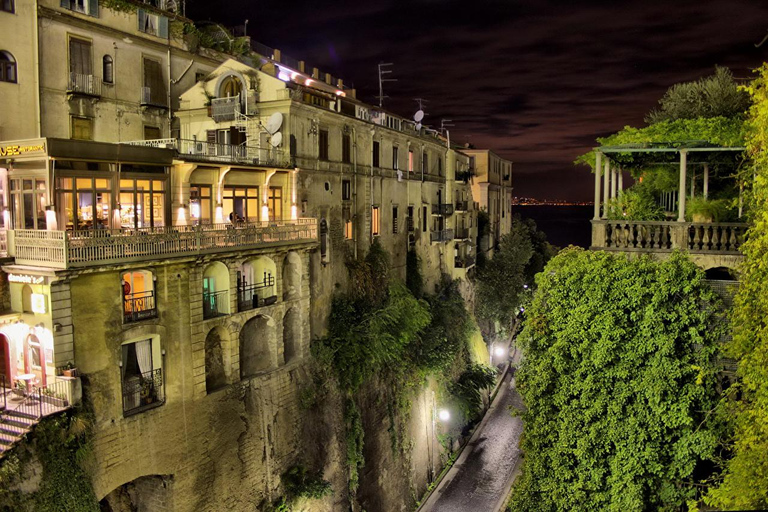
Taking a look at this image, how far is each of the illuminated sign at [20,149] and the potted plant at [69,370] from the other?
22.5ft

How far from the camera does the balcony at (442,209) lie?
160ft

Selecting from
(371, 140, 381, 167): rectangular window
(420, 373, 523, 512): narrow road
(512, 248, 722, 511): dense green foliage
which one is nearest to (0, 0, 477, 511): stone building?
(371, 140, 381, 167): rectangular window

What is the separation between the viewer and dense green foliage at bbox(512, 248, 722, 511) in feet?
53.5

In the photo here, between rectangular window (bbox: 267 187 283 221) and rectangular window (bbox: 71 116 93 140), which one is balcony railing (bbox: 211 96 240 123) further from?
rectangular window (bbox: 71 116 93 140)

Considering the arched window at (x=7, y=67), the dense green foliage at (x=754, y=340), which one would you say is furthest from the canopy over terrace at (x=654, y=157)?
the arched window at (x=7, y=67)

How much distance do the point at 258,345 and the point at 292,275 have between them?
12.6 feet

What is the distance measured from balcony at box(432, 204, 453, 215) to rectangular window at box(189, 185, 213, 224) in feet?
79.9

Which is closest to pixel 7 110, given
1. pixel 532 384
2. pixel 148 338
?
pixel 148 338

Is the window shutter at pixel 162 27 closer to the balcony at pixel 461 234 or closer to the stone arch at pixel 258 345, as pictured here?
the stone arch at pixel 258 345

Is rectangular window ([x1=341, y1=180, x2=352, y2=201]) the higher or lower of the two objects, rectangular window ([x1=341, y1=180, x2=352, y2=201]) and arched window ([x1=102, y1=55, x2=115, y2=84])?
the lower

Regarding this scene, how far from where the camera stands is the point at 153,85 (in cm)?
3034

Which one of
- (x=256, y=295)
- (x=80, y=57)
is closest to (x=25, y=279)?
(x=256, y=295)

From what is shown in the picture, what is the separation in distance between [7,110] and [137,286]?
8762 millimetres

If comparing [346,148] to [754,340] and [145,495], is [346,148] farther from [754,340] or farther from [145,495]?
[754,340]
